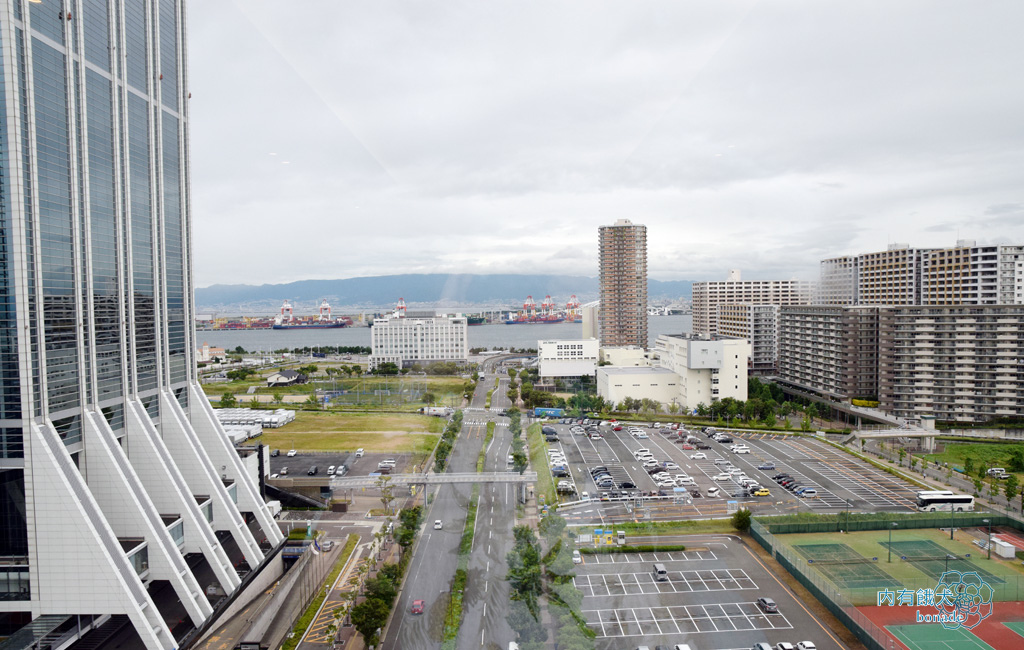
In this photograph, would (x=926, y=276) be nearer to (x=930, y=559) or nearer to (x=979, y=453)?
(x=979, y=453)

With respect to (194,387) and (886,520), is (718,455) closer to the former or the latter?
(886,520)

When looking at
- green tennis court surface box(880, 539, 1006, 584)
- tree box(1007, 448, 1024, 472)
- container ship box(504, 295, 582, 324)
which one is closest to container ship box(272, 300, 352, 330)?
container ship box(504, 295, 582, 324)

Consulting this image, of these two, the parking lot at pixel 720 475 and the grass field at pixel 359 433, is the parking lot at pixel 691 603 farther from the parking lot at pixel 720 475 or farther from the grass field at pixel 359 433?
the grass field at pixel 359 433

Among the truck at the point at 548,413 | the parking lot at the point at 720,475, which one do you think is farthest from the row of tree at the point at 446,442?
the truck at the point at 548,413

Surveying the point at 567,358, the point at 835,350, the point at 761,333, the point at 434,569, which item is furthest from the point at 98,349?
the point at 761,333

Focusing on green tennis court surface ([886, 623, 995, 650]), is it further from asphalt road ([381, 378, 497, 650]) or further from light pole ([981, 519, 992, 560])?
asphalt road ([381, 378, 497, 650])
